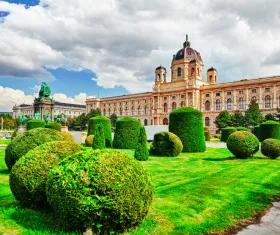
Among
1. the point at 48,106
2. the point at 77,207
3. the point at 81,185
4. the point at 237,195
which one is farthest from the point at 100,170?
the point at 48,106

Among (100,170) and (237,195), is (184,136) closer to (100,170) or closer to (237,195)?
(237,195)

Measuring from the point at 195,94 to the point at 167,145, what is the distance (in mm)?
50261

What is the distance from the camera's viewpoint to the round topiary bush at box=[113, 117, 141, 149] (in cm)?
1978

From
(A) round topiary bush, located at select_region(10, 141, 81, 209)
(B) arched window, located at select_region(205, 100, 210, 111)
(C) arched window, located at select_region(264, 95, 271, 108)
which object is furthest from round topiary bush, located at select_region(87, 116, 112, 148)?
(B) arched window, located at select_region(205, 100, 210, 111)

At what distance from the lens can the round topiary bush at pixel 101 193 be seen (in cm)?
353

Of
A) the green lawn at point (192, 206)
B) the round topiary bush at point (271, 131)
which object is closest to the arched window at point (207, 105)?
the round topiary bush at point (271, 131)

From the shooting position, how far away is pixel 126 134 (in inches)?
782

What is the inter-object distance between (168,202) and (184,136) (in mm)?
11892

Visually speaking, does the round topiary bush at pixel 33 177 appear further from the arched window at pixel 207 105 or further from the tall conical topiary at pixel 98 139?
the arched window at pixel 207 105

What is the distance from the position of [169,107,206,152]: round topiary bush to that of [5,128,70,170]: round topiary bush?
10.3 metres

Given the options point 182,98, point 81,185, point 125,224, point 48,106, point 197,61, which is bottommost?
point 125,224

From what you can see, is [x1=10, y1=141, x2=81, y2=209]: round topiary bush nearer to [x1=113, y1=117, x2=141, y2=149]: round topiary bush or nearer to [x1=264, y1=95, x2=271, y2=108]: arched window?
[x1=113, y1=117, x2=141, y2=149]: round topiary bush

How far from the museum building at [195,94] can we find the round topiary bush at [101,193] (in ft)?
185

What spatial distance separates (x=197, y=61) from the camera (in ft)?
218
